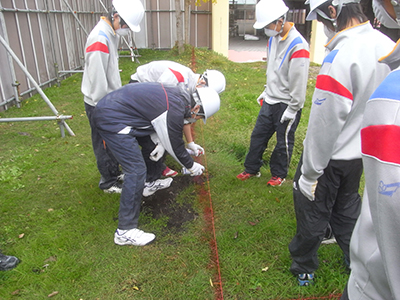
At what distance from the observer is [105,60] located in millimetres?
3529

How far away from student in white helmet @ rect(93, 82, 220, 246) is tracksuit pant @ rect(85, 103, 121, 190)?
71cm

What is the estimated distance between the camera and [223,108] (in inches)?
284

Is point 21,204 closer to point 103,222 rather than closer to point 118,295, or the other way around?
point 103,222

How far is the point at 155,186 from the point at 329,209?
223 centimetres

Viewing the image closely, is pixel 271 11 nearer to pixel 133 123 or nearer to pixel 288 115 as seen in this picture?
pixel 288 115

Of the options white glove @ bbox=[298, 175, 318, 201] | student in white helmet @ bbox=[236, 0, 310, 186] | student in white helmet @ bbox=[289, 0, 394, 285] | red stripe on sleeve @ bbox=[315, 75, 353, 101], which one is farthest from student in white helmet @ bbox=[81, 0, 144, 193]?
red stripe on sleeve @ bbox=[315, 75, 353, 101]

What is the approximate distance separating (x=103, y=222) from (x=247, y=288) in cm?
162

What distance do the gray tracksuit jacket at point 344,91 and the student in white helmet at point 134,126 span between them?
1342 millimetres

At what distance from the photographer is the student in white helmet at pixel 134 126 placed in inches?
115

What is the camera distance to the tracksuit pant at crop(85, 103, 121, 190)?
11.9ft

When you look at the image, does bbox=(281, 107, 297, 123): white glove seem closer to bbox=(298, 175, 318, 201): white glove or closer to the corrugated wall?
bbox=(298, 175, 318, 201): white glove

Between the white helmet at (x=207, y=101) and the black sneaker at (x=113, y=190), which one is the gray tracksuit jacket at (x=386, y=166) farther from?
the black sneaker at (x=113, y=190)

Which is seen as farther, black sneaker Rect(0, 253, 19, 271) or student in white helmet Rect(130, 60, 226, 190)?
student in white helmet Rect(130, 60, 226, 190)

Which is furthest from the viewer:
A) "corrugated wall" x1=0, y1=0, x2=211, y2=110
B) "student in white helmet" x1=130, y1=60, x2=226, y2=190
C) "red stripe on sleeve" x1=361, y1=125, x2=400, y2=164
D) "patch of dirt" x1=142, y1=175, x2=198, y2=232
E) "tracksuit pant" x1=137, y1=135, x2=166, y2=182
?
"corrugated wall" x1=0, y1=0, x2=211, y2=110
